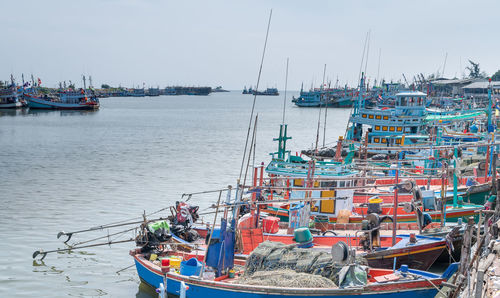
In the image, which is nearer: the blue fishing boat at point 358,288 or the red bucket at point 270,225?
the blue fishing boat at point 358,288

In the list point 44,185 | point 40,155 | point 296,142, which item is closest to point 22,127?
point 40,155

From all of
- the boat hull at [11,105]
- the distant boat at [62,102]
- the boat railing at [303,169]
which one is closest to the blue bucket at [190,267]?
the boat railing at [303,169]

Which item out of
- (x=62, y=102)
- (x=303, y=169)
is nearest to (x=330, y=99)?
(x=62, y=102)

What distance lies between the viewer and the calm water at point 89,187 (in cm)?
1620

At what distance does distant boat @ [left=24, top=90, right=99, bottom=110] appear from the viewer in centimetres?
10231

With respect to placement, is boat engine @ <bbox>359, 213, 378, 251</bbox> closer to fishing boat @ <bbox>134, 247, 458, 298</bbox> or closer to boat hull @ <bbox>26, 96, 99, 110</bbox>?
fishing boat @ <bbox>134, 247, 458, 298</bbox>

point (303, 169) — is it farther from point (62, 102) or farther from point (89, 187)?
point (62, 102)

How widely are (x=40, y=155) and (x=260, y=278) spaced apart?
3425 centimetres

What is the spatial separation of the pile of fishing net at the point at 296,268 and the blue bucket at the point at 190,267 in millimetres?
1195

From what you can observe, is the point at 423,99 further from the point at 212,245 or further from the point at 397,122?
the point at 212,245

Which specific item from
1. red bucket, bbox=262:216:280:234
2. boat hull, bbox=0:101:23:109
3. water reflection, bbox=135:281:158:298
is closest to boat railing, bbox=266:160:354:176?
red bucket, bbox=262:216:280:234

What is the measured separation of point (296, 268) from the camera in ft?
38.7

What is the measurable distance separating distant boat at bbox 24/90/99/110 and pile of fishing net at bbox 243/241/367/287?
316ft

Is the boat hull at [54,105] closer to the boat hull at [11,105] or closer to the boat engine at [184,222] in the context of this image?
the boat hull at [11,105]
